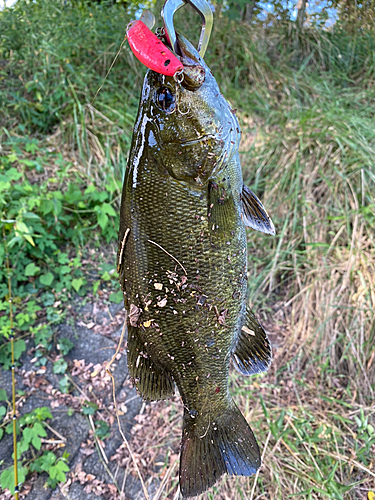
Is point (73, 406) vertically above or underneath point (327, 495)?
underneath

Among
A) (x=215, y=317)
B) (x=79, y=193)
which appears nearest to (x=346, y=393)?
(x=215, y=317)

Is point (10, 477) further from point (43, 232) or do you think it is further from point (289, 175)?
point (289, 175)

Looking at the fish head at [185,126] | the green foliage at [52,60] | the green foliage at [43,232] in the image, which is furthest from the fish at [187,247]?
the green foliage at [52,60]

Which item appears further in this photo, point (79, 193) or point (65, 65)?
point (65, 65)

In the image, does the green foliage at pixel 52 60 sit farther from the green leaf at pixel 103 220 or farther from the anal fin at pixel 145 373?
the anal fin at pixel 145 373

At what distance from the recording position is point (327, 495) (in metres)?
1.87

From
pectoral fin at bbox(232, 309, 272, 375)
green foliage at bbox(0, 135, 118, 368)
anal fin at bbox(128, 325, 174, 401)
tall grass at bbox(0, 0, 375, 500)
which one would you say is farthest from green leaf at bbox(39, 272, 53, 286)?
pectoral fin at bbox(232, 309, 272, 375)

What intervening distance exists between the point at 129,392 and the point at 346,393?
5.76 feet

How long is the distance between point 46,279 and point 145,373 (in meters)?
2.17

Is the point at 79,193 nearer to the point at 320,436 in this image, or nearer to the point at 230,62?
the point at 230,62

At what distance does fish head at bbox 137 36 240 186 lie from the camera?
0.99 meters

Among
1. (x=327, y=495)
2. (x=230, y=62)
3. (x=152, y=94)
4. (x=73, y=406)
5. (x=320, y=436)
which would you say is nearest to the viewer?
(x=152, y=94)

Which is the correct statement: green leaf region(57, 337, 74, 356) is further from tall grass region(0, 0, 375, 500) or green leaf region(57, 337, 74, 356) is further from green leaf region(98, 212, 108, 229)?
green leaf region(98, 212, 108, 229)

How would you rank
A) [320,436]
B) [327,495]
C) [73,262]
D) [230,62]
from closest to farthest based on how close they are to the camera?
[327,495] < [320,436] < [73,262] < [230,62]
